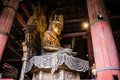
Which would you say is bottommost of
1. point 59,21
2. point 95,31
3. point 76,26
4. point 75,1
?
point 95,31

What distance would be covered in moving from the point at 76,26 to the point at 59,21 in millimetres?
3165

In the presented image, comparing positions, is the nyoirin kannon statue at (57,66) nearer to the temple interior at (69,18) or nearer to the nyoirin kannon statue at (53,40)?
the nyoirin kannon statue at (53,40)

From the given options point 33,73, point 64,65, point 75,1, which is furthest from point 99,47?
point 75,1

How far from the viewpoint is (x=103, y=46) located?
446 cm

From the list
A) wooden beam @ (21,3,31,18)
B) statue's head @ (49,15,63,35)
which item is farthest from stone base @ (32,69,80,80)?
wooden beam @ (21,3,31,18)

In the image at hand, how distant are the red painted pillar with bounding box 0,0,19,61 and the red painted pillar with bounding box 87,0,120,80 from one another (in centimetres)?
310

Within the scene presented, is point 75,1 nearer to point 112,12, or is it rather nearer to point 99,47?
point 112,12

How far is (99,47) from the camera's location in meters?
4.52

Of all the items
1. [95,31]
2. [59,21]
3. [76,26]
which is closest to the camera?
[95,31]

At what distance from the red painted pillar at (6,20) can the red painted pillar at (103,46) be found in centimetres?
310

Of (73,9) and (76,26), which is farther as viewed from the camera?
(76,26)

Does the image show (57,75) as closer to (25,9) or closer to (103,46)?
(103,46)

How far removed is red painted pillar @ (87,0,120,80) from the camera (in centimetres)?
406

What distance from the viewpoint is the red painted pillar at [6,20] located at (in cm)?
540
